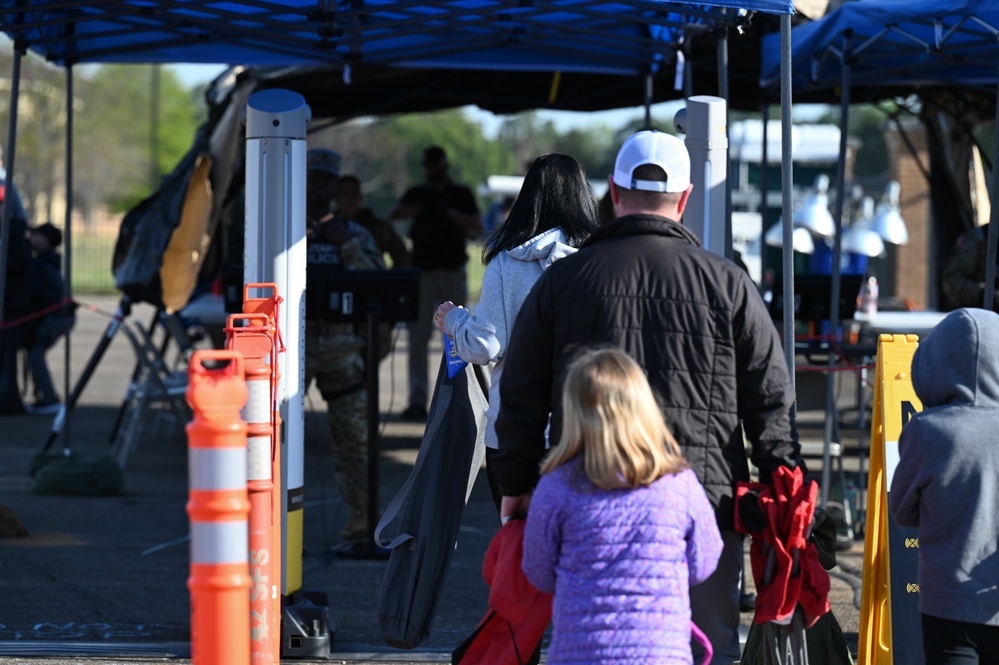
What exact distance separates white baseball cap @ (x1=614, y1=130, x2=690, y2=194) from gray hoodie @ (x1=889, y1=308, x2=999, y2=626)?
909 millimetres

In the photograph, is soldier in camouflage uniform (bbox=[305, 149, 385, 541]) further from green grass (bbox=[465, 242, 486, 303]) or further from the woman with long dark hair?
green grass (bbox=[465, 242, 486, 303])

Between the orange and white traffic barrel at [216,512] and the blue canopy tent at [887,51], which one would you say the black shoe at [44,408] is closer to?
the blue canopy tent at [887,51]

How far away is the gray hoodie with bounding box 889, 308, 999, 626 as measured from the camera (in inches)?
148

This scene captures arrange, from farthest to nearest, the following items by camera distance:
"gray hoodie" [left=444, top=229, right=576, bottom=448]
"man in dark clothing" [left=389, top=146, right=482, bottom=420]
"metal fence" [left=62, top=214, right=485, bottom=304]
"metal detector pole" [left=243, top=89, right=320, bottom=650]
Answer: "metal fence" [left=62, top=214, right=485, bottom=304] < "man in dark clothing" [left=389, top=146, right=482, bottom=420] < "metal detector pole" [left=243, top=89, right=320, bottom=650] < "gray hoodie" [left=444, top=229, right=576, bottom=448]

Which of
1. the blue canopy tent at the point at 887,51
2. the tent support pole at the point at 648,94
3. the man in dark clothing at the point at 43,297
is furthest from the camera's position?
the man in dark clothing at the point at 43,297

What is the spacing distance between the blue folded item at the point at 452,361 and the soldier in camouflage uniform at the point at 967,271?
5219 millimetres

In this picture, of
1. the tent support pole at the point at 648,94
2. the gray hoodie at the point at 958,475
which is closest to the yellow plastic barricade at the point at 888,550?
the gray hoodie at the point at 958,475

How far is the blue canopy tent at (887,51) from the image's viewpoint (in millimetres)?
7160

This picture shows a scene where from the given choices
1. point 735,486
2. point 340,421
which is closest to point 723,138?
point 735,486

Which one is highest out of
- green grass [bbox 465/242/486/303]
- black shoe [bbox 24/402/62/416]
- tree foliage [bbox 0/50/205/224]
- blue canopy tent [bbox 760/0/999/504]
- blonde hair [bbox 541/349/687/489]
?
tree foliage [bbox 0/50/205/224]

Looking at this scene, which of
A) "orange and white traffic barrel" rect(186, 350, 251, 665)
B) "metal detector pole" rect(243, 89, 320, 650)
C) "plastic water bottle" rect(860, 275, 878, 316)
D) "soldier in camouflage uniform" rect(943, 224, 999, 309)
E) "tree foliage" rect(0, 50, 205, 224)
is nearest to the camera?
"orange and white traffic barrel" rect(186, 350, 251, 665)

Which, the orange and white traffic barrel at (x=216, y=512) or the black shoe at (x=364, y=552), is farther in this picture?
the black shoe at (x=364, y=552)

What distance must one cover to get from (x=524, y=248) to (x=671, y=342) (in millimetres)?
1020

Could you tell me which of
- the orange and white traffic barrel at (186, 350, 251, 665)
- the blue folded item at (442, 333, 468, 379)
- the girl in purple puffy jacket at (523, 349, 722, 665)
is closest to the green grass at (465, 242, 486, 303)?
the blue folded item at (442, 333, 468, 379)
